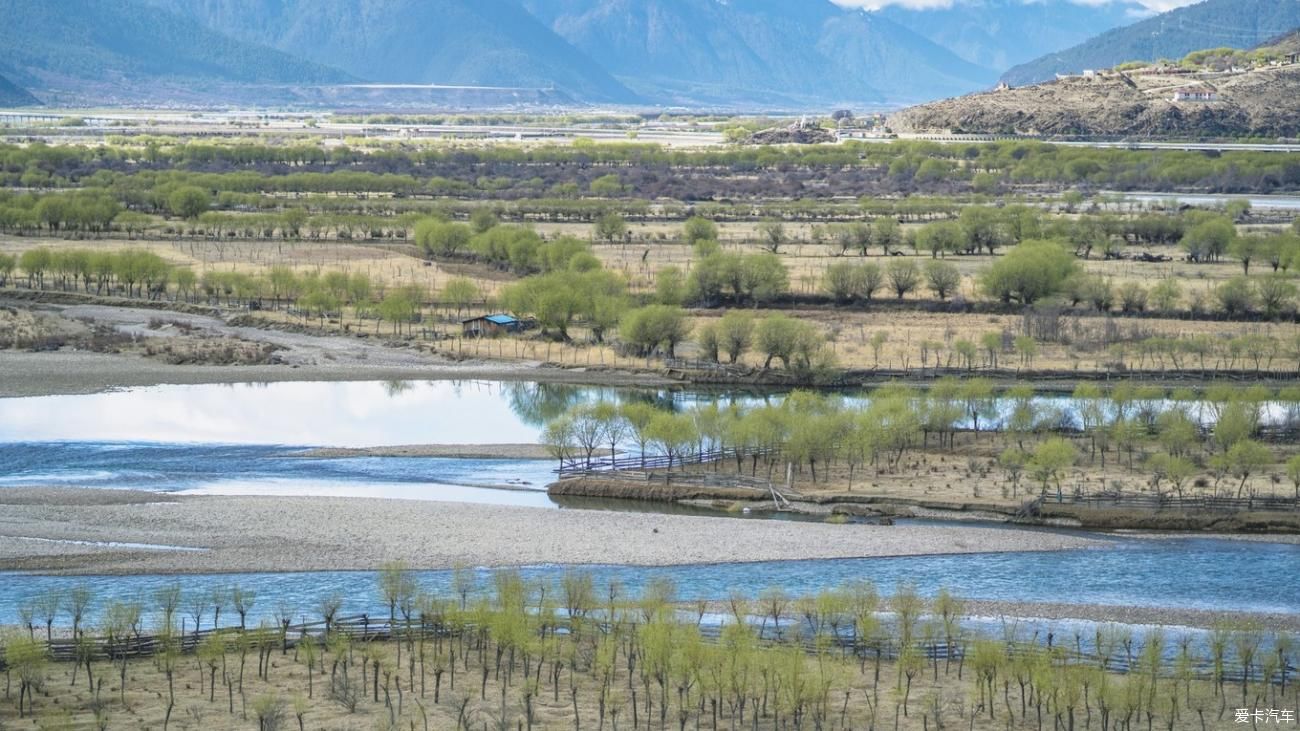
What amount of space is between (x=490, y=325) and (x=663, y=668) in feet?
128

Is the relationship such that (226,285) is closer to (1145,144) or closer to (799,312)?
(799,312)

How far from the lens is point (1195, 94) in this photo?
18412 cm

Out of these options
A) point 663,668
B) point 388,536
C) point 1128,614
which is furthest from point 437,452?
point 663,668

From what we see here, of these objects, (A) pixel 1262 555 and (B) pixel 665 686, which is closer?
(B) pixel 665 686

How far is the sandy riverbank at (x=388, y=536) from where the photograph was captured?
1400 inches

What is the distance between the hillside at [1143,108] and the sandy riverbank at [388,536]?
147585 millimetres

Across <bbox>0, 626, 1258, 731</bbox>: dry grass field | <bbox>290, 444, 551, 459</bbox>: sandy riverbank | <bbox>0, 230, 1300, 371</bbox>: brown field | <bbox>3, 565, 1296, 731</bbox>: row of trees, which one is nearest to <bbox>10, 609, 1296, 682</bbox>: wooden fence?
<bbox>3, 565, 1296, 731</bbox>: row of trees

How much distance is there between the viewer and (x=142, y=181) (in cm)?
11938

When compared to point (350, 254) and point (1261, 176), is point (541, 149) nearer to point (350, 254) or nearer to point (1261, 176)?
point (1261, 176)

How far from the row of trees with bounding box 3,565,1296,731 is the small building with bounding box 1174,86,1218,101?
528 ft

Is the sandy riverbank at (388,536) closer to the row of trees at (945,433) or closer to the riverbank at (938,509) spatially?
the riverbank at (938,509)

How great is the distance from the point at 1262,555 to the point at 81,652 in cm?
2317

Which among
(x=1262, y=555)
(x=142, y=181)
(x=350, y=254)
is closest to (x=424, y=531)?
(x=1262, y=555)

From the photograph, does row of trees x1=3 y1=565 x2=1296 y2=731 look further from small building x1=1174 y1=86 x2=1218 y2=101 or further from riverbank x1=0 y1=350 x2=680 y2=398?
small building x1=1174 y1=86 x2=1218 y2=101
